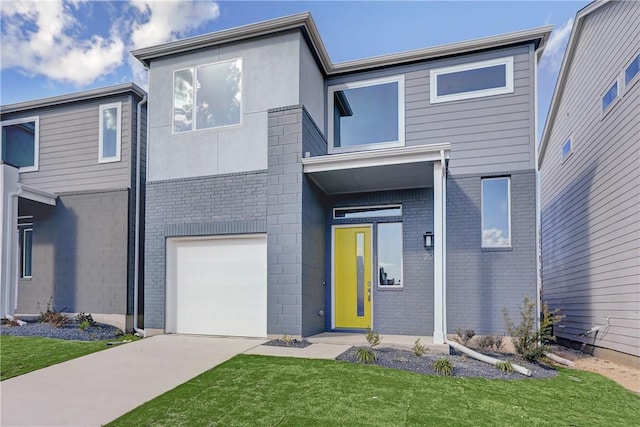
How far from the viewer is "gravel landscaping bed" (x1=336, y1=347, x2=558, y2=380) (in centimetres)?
515

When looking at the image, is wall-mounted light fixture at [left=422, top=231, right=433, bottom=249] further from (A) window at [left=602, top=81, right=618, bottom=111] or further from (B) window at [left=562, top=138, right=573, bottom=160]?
(B) window at [left=562, top=138, right=573, bottom=160]

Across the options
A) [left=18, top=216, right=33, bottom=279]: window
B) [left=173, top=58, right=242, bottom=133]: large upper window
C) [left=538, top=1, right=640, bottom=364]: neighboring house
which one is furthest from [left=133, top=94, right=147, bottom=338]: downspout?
[left=538, top=1, right=640, bottom=364]: neighboring house

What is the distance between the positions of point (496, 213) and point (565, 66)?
17.2 feet

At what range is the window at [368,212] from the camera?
8.37m

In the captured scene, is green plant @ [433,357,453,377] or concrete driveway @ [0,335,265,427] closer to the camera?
concrete driveway @ [0,335,265,427]

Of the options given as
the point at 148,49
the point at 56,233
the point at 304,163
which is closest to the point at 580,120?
the point at 304,163

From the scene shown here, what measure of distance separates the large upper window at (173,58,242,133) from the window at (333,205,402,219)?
2.90 meters

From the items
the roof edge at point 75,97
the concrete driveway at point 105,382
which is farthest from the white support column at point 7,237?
the concrete driveway at point 105,382

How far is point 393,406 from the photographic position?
3926mm

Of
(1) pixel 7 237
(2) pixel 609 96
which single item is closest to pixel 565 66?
(2) pixel 609 96

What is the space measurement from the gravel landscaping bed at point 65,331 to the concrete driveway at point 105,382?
1.38m

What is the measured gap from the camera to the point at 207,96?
8.01 meters

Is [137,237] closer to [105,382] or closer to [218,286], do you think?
[218,286]

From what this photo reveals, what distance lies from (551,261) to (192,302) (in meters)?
9.83
